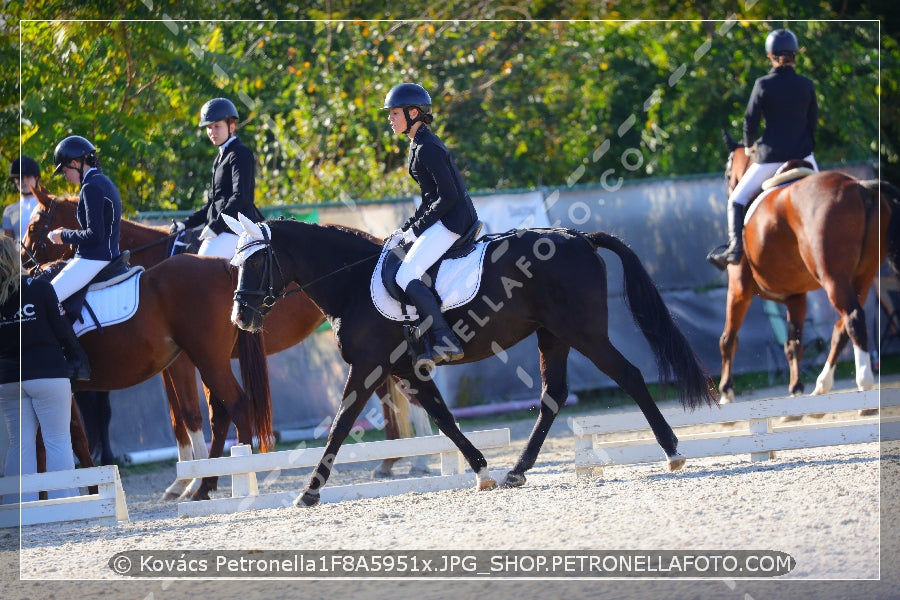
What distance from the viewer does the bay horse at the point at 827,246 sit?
9.05m

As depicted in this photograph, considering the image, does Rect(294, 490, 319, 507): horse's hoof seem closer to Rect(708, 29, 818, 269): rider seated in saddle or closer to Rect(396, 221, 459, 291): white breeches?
Rect(396, 221, 459, 291): white breeches

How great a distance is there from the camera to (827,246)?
29.9ft

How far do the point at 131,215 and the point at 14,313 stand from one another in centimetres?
448

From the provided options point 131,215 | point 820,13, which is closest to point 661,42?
point 820,13

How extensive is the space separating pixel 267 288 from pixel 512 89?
12.4 meters

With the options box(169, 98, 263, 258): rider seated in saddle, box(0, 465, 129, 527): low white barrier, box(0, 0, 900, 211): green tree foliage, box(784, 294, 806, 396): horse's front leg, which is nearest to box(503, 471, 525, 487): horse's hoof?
box(0, 465, 129, 527): low white barrier

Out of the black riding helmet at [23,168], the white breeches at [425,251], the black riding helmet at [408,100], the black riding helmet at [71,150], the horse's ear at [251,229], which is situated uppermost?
the black riding helmet at [408,100]

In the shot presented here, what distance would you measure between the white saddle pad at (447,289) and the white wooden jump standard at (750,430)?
4.27 ft

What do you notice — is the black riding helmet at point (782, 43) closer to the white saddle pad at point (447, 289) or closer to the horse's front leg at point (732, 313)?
the horse's front leg at point (732, 313)

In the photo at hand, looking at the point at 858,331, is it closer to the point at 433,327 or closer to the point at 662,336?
the point at 662,336

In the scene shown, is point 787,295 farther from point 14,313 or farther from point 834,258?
point 14,313

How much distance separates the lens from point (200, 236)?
8.98 meters

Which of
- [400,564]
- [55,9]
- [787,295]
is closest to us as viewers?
[400,564]

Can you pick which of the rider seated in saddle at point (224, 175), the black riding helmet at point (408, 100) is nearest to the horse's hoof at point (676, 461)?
the black riding helmet at point (408, 100)
